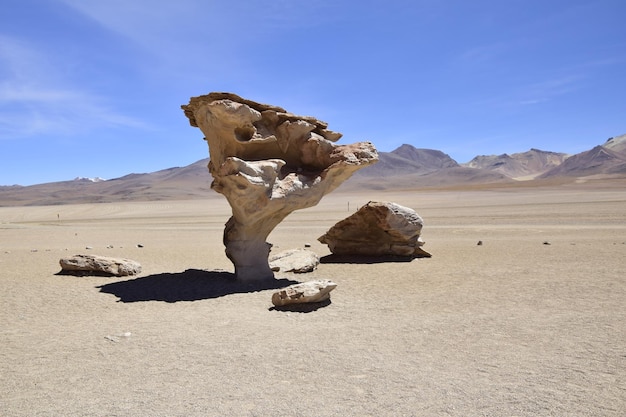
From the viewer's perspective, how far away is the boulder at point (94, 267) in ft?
38.2

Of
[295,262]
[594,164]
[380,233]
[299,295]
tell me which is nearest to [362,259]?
[380,233]

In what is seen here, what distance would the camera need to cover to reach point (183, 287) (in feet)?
33.7

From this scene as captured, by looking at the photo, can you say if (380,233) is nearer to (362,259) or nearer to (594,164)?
(362,259)

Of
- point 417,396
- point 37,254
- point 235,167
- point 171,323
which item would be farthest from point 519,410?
point 37,254

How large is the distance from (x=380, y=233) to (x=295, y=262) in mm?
2899

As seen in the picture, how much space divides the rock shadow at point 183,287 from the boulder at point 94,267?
790 mm

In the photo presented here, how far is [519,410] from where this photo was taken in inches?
167

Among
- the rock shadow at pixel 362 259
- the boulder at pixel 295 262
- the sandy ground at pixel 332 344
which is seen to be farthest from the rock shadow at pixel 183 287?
the rock shadow at pixel 362 259

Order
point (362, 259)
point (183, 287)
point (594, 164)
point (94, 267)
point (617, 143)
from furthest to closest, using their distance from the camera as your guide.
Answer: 1. point (617, 143)
2. point (594, 164)
3. point (362, 259)
4. point (94, 267)
5. point (183, 287)

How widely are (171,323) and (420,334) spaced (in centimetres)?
366

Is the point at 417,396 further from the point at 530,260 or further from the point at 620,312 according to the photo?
the point at 530,260

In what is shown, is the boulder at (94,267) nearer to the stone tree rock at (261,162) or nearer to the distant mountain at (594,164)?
the stone tree rock at (261,162)

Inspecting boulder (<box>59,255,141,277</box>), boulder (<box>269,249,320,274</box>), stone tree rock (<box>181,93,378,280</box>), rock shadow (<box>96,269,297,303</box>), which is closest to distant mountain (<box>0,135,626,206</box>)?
boulder (<box>269,249,320,274</box>)

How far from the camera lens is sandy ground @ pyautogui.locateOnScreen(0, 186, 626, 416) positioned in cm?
451
